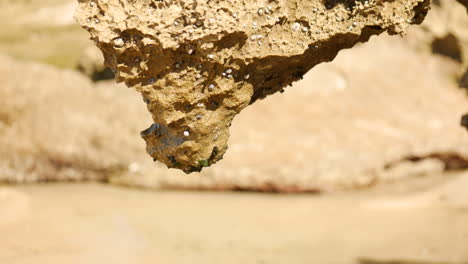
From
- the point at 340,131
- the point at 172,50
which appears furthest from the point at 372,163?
the point at 172,50

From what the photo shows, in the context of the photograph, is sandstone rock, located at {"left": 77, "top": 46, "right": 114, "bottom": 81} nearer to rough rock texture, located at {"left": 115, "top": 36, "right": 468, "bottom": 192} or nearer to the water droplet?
rough rock texture, located at {"left": 115, "top": 36, "right": 468, "bottom": 192}

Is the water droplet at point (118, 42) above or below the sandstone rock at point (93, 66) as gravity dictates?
below

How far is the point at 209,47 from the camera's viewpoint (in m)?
1.65

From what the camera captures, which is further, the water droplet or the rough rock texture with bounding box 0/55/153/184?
the rough rock texture with bounding box 0/55/153/184

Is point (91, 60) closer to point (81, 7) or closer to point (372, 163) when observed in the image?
point (372, 163)

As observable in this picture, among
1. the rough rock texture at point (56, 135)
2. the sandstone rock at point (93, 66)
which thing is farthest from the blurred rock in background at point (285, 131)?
the sandstone rock at point (93, 66)

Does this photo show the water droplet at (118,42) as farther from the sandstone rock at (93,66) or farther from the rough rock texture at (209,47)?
the sandstone rock at (93,66)

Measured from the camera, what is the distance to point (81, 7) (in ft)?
5.19

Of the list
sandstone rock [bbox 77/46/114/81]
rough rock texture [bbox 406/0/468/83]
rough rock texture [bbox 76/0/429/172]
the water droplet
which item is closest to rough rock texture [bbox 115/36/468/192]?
rough rock texture [bbox 406/0/468/83]

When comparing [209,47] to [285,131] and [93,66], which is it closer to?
[285,131]

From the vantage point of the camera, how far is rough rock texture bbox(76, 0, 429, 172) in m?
1.59

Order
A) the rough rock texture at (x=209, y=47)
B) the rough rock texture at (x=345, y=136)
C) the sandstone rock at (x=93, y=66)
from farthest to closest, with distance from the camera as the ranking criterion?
the sandstone rock at (x=93, y=66)
the rough rock texture at (x=345, y=136)
the rough rock texture at (x=209, y=47)

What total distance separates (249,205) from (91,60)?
1.97m

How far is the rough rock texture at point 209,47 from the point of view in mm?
1595
